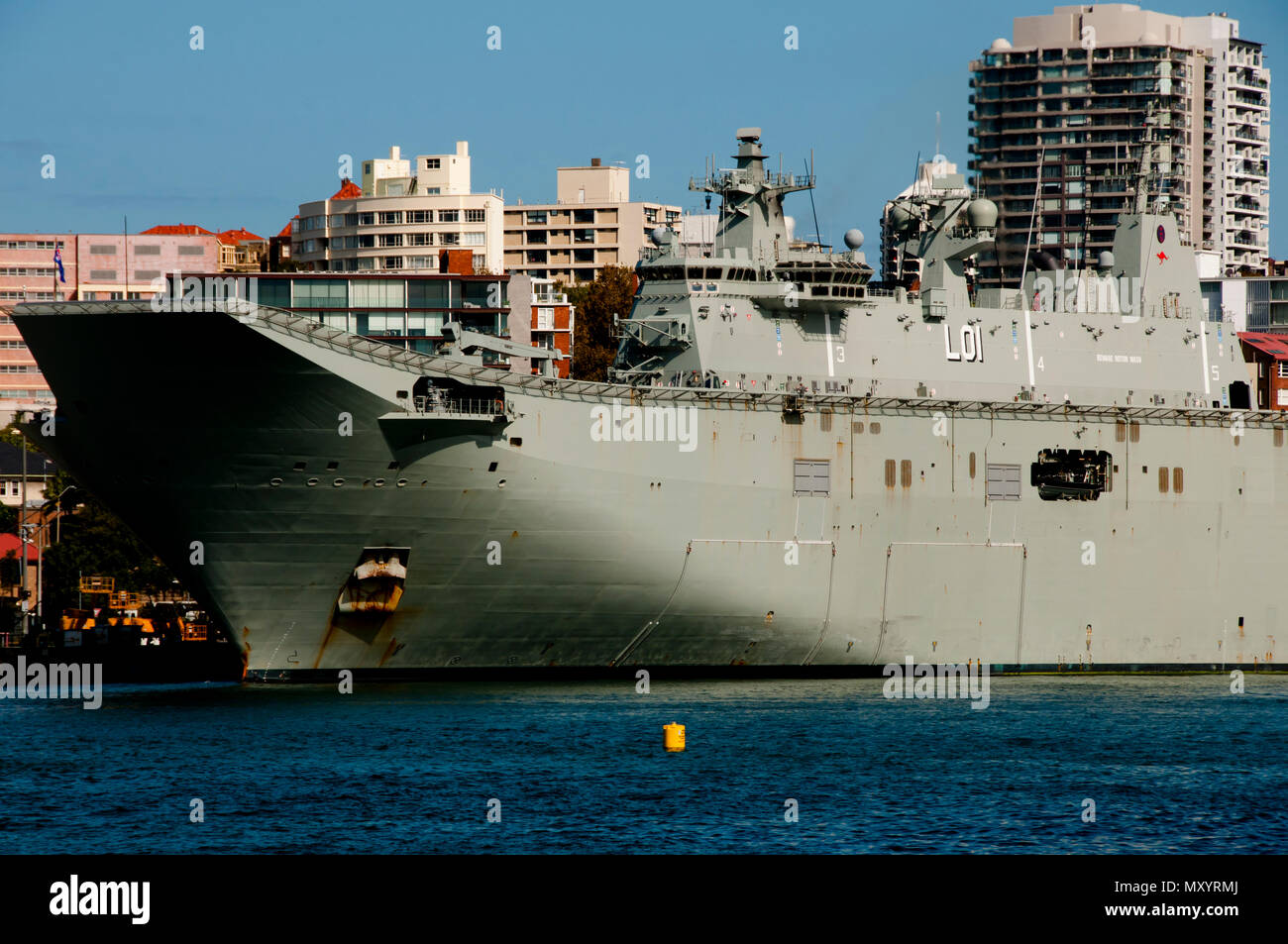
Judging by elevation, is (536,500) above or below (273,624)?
above

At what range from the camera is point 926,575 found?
41906mm

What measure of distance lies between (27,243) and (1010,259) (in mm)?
76194

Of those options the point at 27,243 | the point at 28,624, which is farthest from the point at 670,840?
the point at 27,243

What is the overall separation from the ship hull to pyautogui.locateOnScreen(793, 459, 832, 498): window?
0.10m

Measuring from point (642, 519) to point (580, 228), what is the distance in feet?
270

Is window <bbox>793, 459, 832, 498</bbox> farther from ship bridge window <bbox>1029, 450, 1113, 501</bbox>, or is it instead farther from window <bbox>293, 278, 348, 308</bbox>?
window <bbox>293, 278, 348, 308</bbox>

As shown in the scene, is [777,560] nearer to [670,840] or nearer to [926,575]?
[926,575]

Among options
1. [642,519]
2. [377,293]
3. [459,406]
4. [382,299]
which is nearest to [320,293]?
[377,293]

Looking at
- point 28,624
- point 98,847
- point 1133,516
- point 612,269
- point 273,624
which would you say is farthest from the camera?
point 612,269

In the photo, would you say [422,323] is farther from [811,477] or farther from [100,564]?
[811,477]

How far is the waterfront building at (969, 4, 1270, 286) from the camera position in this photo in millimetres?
138000

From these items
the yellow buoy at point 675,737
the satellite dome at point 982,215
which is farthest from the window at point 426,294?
the yellow buoy at point 675,737

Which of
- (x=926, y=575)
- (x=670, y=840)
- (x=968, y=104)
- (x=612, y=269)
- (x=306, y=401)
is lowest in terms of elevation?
(x=670, y=840)

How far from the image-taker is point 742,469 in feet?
130
